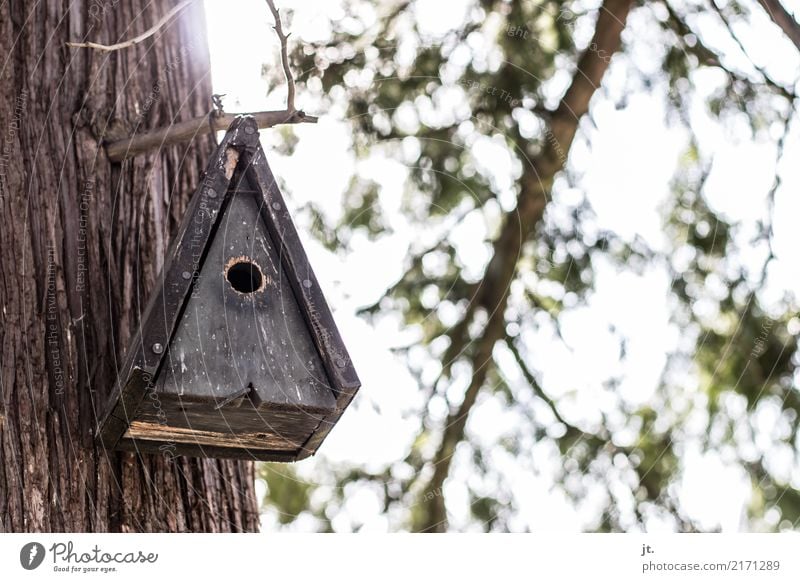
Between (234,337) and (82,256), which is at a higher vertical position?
(82,256)

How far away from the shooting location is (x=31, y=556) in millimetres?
2166

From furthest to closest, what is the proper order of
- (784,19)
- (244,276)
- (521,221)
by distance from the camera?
1. (521,221)
2. (784,19)
3. (244,276)

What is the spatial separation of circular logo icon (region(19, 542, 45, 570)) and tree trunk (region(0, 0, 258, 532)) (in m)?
0.04

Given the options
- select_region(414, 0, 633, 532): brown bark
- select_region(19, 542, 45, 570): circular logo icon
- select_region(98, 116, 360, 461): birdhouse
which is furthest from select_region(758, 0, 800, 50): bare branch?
select_region(19, 542, 45, 570): circular logo icon

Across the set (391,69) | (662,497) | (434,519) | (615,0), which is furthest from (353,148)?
(662,497)

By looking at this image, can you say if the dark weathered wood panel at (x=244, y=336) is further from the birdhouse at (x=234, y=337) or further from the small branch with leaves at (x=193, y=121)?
the small branch with leaves at (x=193, y=121)

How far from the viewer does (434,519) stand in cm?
374

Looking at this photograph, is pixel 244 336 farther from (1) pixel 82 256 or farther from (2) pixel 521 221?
(2) pixel 521 221

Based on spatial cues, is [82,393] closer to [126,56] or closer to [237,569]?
[237,569]

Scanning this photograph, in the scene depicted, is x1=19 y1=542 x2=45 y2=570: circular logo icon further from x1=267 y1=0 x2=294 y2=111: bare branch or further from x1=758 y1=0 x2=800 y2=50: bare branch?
x1=758 y1=0 x2=800 y2=50: bare branch

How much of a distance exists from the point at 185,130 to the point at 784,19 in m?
1.59

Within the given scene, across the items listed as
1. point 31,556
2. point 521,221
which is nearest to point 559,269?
point 521,221

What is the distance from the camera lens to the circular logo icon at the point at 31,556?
7.09 ft

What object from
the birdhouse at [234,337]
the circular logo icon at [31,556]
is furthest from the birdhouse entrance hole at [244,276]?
the circular logo icon at [31,556]
